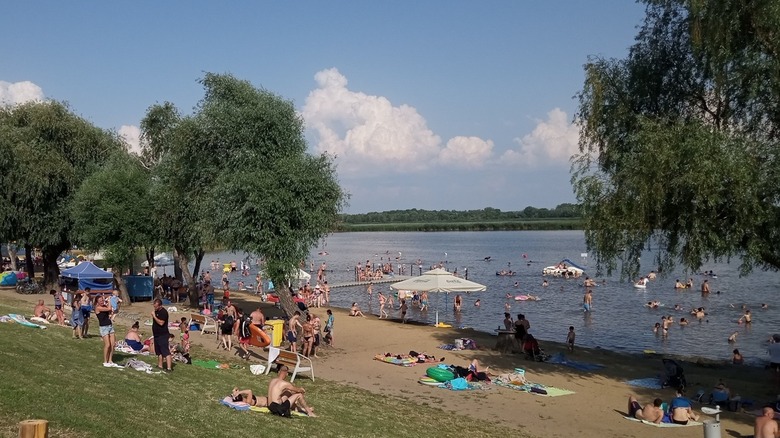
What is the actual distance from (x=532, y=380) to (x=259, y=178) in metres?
9.95

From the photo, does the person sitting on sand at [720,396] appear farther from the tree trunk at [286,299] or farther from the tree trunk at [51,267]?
the tree trunk at [51,267]

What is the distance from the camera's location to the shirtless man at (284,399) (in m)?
10.9

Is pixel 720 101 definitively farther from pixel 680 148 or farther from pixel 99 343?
pixel 99 343

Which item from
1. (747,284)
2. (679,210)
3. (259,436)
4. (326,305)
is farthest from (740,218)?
(747,284)

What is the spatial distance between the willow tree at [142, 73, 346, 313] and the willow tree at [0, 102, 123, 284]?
41.5 ft

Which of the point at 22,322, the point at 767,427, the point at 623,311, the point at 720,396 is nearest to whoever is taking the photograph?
the point at 767,427

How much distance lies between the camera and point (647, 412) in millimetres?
14273

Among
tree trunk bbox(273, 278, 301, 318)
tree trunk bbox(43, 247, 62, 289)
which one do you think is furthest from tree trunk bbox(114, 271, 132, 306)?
tree trunk bbox(273, 278, 301, 318)

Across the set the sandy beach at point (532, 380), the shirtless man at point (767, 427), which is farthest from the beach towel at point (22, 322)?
the shirtless man at point (767, 427)

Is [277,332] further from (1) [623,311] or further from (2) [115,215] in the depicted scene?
(1) [623,311]

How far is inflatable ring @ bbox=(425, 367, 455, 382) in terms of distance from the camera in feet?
56.4

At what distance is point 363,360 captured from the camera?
20281mm

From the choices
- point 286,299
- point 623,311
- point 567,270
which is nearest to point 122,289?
point 286,299

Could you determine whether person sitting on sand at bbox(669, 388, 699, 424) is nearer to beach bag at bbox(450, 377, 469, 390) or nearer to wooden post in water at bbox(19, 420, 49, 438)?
beach bag at bbox(450, 377, 469, 390)
